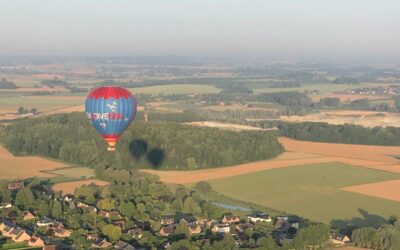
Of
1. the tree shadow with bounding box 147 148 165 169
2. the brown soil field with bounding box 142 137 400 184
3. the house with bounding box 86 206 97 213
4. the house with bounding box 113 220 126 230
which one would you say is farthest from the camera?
the tree shadow with bounding box 147 148 165 169

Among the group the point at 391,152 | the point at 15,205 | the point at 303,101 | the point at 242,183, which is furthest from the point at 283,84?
the point at 15,205

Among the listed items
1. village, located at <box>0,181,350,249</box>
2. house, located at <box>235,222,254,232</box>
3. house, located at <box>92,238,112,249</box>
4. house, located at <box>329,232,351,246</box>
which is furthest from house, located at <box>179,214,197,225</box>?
house, located at <box>329,232,351,246</box>

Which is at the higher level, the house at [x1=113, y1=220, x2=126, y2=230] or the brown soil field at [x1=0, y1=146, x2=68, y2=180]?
the house at [x1=113, y1=220, x2=126, y2=230]

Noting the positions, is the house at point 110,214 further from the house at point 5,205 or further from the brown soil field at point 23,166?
the brown soil field at point 23,166

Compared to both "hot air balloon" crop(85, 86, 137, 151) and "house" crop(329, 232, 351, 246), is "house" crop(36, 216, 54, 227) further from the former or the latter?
"house" crop(329, 232, 351, 246)

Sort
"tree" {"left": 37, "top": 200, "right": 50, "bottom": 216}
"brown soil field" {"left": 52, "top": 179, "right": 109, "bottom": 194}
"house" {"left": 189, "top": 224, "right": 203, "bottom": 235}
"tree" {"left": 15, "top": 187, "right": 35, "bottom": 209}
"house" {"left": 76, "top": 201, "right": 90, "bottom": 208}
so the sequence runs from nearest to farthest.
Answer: "house" {"left": 189, "top": 224, "right": 203, "bottom": 235} < "tree" {"left": 37, "top": 200, "right": 50, "bottom": 216} < "house" {"left": 76, "top": 201, "right": 90, "bottom": 208} < "tree" {"left": 15, "top": 187, "right": 35, "bottom": 209} < "brown soil field" {"left": 52, "top": 179, "right": 109, "bottom": 194}

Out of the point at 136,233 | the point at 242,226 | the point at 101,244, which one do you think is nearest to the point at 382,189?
the point at 242,226

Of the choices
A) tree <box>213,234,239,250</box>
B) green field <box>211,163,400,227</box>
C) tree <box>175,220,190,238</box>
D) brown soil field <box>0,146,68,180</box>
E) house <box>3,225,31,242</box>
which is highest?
tree <box>213,234,239,250</box>

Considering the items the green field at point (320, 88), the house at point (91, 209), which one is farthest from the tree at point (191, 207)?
the green field at point (320, 88)
